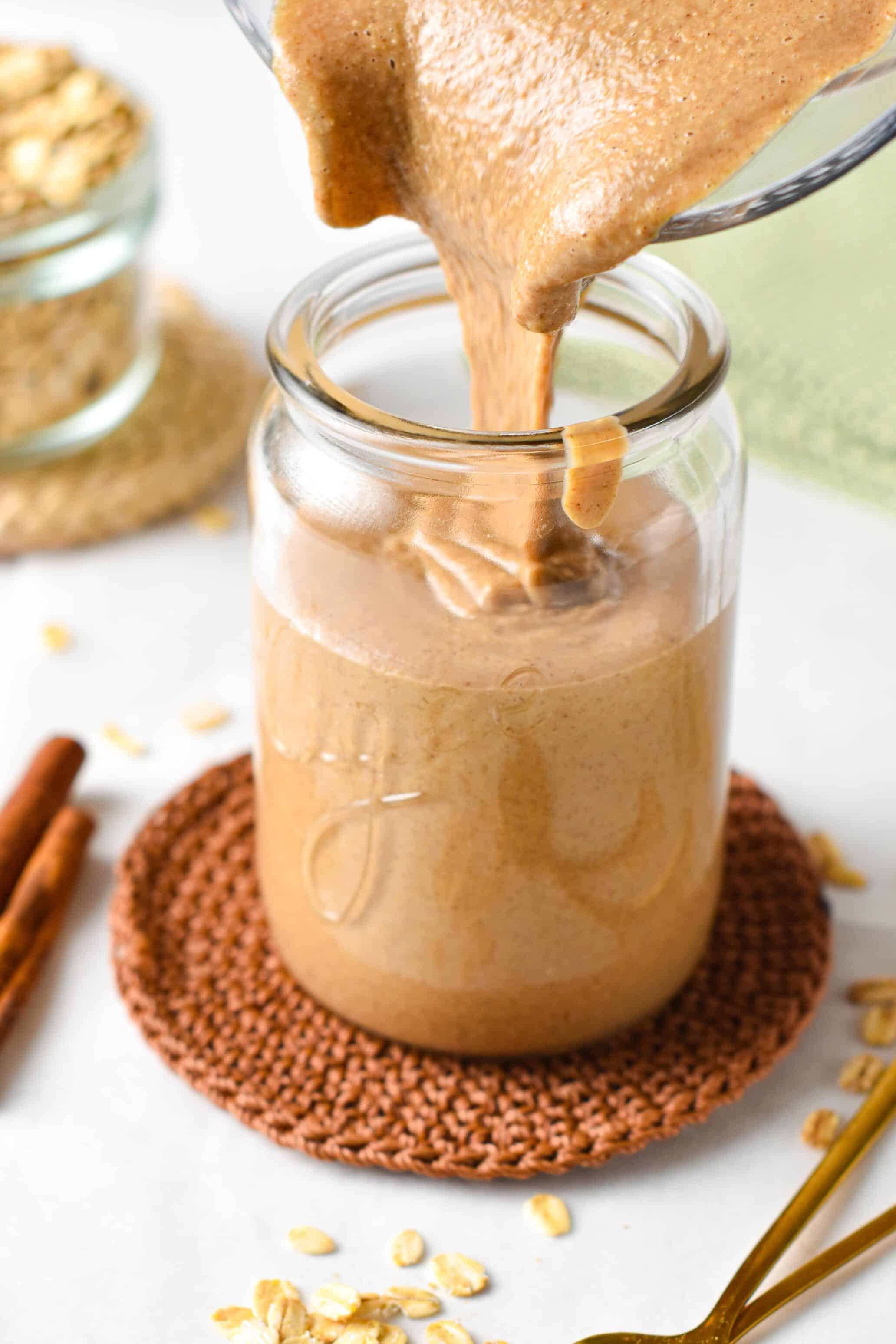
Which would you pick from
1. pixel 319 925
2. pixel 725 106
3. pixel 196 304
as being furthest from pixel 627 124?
pixel 196 304

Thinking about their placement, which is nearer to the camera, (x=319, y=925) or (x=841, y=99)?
(x=841, y=99)

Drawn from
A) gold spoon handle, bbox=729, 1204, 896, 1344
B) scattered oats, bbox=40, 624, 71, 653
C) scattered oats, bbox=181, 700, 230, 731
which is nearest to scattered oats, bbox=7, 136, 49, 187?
scattered oats, bbox=40, 624, 71, 653

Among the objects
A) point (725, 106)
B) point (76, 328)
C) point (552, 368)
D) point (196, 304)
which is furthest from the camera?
point (196, 304)

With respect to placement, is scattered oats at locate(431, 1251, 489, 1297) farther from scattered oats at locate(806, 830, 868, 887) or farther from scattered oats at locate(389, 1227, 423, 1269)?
scattered oats at locate(806, 830, 868, 887)

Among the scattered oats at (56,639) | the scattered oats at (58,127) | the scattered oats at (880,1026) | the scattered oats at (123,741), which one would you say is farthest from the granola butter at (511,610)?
the scattered oats at (58,127)

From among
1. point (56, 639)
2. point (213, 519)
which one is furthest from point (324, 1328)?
point (213, 519)

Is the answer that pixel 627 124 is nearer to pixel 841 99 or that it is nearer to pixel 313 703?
pixel 841 99
